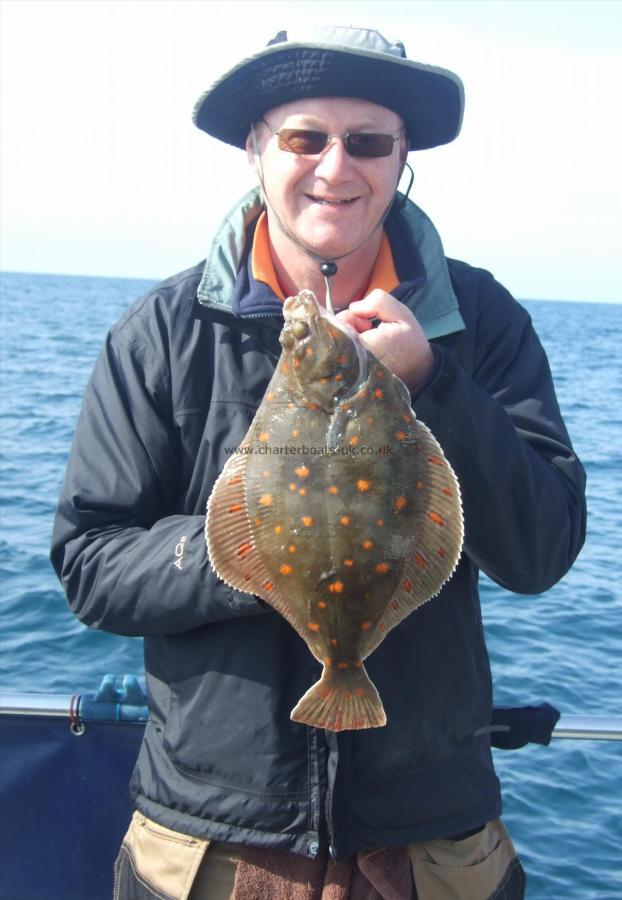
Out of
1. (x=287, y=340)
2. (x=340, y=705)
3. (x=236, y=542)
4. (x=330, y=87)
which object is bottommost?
(x=340, y=705)

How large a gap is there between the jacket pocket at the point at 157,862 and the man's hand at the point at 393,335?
4.63 feet

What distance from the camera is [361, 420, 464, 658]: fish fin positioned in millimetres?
2402

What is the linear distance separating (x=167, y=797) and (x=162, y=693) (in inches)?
11.4

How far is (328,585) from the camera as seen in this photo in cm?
238

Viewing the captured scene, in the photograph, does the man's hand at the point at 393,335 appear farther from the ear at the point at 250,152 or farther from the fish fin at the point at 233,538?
the ear at the point at 250,152

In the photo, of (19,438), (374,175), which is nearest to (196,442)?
(374,175)

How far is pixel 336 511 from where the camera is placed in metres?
2.35

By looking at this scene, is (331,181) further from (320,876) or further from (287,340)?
(320,876)

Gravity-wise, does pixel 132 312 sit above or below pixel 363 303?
below

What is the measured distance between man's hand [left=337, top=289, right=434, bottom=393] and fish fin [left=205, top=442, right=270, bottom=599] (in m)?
0.46

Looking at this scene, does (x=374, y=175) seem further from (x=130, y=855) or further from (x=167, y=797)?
(x=130, y=855)

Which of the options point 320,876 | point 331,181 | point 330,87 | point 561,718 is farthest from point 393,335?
point 561,718

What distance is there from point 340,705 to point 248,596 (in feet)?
1.23

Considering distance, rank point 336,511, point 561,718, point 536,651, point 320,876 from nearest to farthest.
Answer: point 336,511, point 320,876, point 561,718, point 536,651
